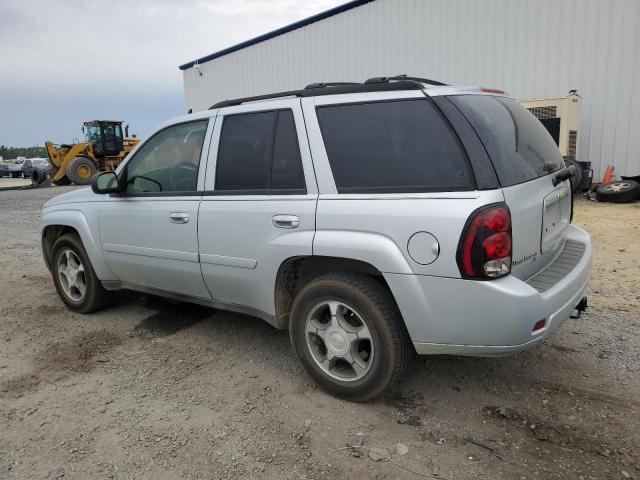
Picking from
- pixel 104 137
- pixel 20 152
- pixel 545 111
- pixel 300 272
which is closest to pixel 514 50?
pixel 545 111

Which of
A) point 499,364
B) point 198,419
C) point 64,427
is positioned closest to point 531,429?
point 499,364

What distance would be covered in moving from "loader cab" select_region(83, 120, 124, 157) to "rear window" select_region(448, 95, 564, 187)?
22.7 meters

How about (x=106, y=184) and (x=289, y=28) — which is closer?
(x=106, y=184)

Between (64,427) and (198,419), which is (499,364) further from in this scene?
(64,427)

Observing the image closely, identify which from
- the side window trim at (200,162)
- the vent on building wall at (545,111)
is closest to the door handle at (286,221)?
the side window trim at (200,162)

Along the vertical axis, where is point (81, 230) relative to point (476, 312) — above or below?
above

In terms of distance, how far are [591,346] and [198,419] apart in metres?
2.78

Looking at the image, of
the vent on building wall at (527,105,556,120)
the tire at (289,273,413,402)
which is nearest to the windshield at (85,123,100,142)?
the vent on building wall at (527,105,556,120)

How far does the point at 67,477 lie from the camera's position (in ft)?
7.76

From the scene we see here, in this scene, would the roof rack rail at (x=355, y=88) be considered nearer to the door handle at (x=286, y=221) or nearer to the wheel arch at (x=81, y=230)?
the door handle at (x=286, y=221)

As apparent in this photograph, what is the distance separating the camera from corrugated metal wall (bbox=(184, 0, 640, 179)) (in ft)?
35.7

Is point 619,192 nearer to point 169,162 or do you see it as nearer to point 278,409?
point 169,162

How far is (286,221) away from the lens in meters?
2.96

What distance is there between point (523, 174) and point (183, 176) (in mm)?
2385
